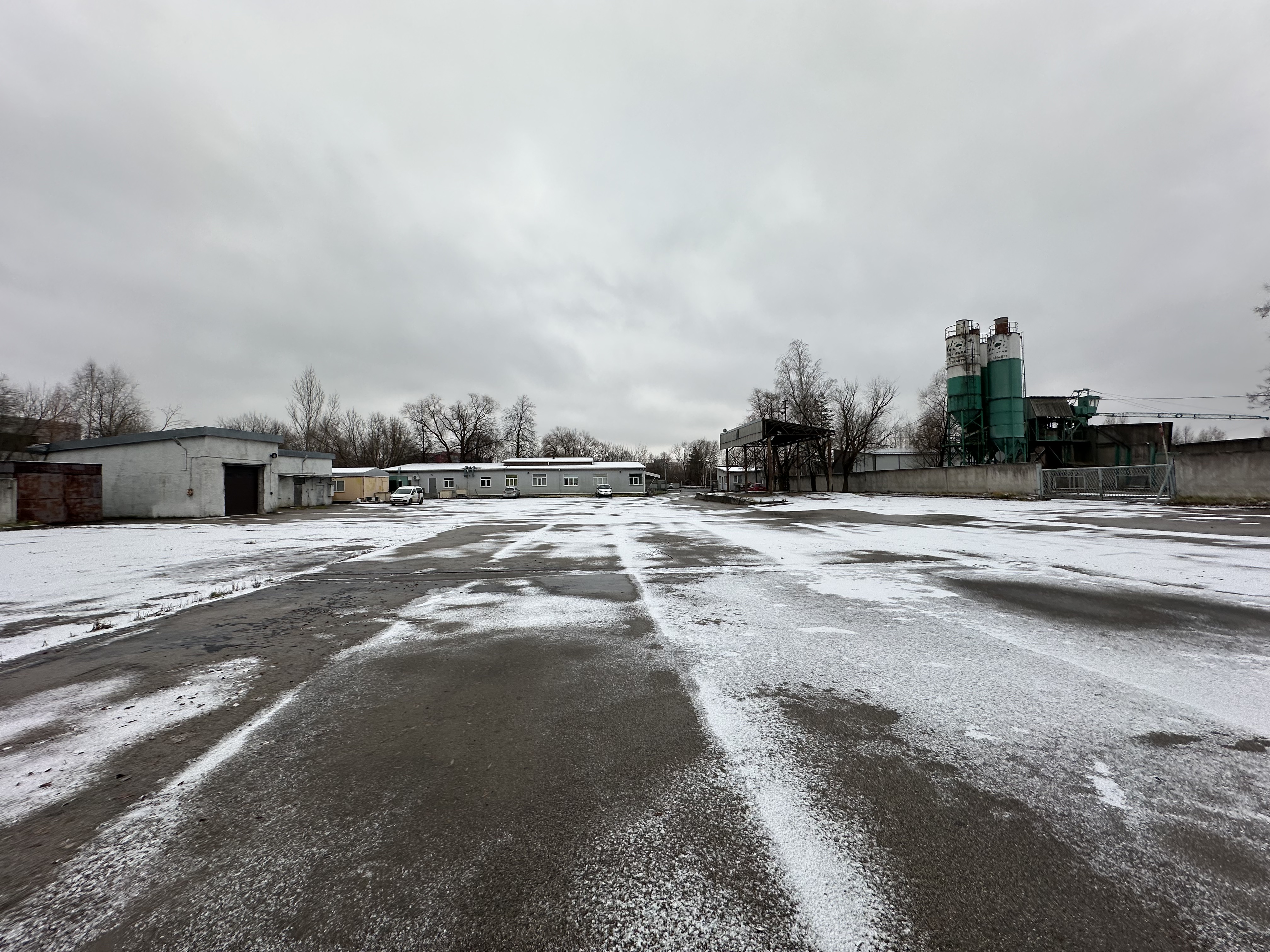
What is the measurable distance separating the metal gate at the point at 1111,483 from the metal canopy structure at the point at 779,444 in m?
14.4

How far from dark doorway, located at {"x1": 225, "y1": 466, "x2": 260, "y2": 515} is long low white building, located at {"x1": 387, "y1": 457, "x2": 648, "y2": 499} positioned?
28816mm

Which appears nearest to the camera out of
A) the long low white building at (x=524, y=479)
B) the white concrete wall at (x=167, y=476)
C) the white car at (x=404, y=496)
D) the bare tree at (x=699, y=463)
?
the white concrete wall at (x=167, y=476)

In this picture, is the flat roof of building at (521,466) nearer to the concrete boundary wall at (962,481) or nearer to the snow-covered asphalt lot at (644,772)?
the concrete boundary wall at (962,481)

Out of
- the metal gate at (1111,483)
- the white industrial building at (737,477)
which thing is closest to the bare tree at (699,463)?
the white industrial building at (737,477)

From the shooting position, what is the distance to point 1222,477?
2147 cm

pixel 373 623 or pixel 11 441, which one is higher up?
pixel 11 441

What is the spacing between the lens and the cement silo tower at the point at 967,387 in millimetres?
39906

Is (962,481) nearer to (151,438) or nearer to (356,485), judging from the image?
(151,438)

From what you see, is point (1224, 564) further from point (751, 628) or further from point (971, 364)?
point (971, 364)

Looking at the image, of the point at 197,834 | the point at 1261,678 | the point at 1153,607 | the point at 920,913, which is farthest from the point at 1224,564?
the point at 197,834

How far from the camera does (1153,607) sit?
241 inches

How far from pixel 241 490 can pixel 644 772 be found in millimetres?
33514

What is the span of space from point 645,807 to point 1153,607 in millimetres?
6945

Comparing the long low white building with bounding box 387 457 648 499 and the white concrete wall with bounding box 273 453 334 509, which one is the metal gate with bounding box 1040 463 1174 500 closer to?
the long low white building with bounding box 387 457 648 499
